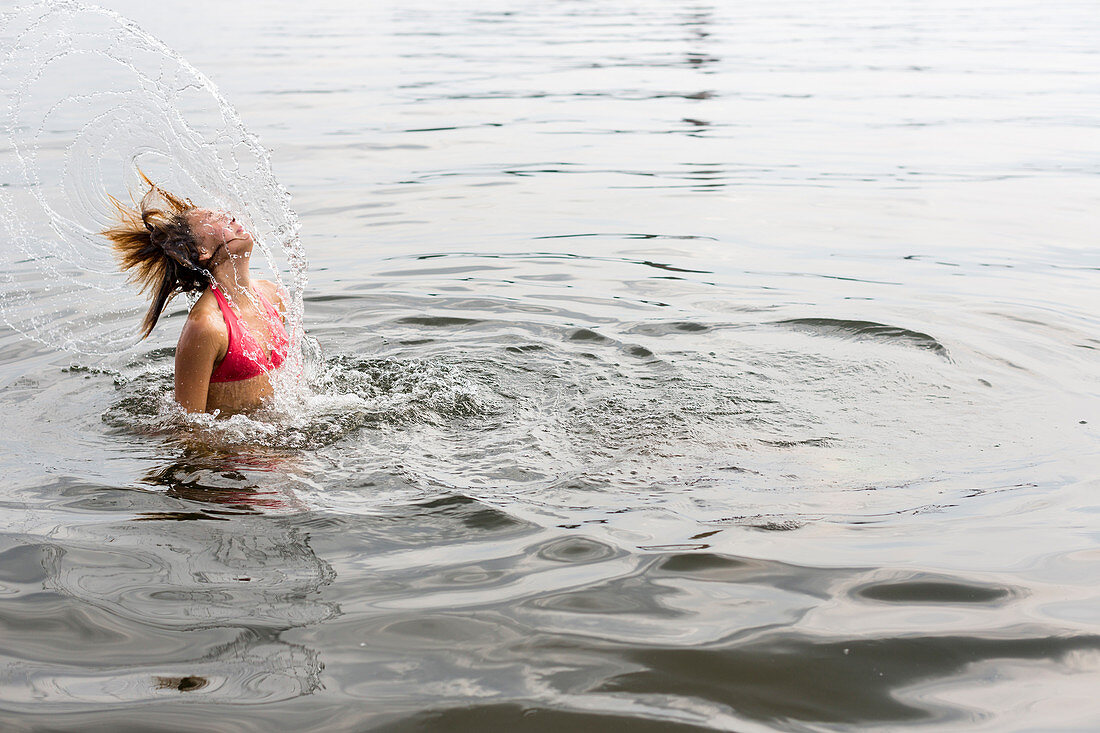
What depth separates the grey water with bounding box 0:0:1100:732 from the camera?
2.77 metres

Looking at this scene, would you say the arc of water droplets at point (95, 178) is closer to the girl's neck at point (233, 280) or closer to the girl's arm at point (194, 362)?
the girl's neck at point (233, 280)

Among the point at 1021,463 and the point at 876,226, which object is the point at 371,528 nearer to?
the point at 1021,463

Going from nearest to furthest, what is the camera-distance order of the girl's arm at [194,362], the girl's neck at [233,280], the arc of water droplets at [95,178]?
the girl's arm at [194,362], the girl's neck at [233,280], the arc of water droplets at [95,178]

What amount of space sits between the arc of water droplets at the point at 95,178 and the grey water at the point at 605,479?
30 cm

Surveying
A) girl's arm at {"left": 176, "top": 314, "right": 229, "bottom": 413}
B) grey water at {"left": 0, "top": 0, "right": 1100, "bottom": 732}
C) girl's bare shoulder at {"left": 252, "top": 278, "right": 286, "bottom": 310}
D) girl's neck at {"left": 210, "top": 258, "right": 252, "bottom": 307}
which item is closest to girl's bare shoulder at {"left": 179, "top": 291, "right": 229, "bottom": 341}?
girl's arm at {"left": 176, "top": 314, "right": 229, "bottom": 413}

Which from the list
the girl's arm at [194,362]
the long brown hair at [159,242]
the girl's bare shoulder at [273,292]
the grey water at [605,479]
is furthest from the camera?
the girl's bare shoulder at [273,292]

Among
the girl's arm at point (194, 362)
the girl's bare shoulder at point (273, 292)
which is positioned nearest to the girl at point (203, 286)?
the girl's arm at point (194, 362)

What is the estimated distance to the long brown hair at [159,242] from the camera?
4.64 metres

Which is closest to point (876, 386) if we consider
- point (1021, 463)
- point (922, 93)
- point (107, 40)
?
point (1021, 463)

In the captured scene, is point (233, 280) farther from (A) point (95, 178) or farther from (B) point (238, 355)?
(A) point (95, 178)

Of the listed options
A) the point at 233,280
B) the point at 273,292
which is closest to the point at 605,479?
the point at 233,280

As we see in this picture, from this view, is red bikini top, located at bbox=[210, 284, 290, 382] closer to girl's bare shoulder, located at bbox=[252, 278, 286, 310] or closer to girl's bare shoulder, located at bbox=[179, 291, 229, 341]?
girl's bare shoulder, located at bbox=[179, 291, 229, 341]

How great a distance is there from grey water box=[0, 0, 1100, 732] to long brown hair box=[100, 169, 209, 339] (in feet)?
2.10

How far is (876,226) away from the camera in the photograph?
339 inches
